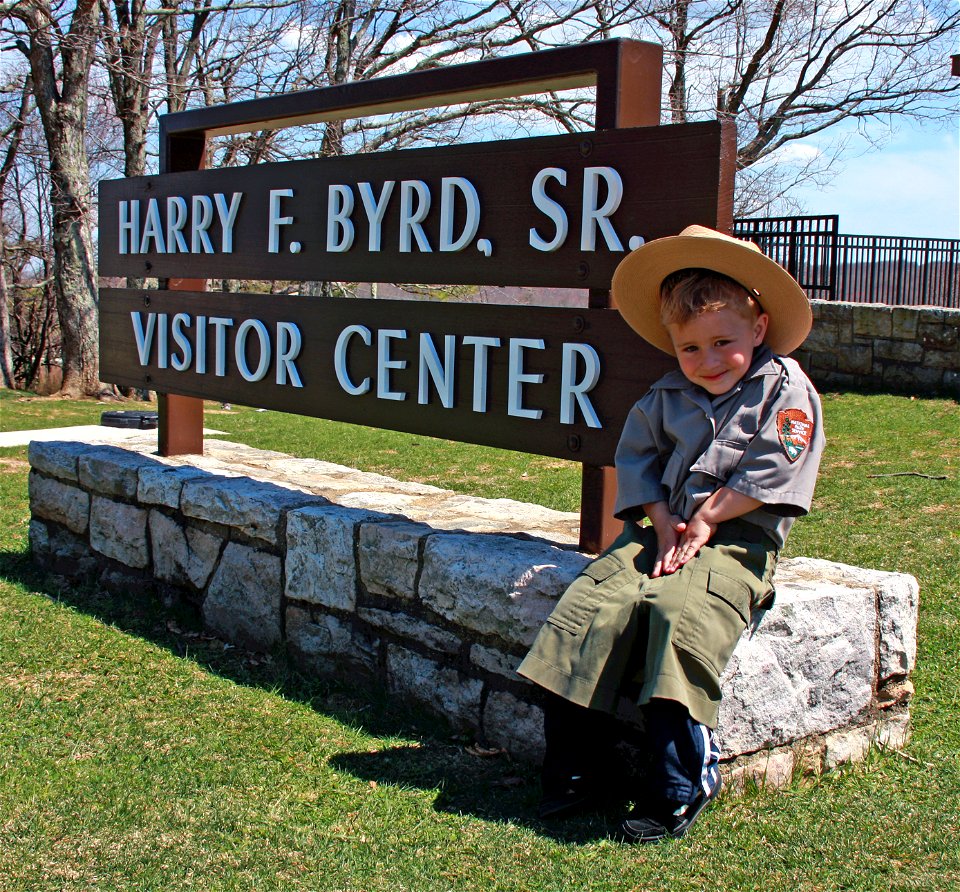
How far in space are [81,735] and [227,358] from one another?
182cm

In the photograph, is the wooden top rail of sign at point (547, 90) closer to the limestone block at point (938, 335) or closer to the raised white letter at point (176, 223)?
the raised white letter at point (176, 223)

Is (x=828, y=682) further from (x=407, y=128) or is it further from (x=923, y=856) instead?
(x=407, y=128)

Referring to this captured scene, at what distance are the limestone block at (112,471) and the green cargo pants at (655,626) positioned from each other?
270 cm

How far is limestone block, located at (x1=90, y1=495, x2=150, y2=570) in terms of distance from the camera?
185 inches

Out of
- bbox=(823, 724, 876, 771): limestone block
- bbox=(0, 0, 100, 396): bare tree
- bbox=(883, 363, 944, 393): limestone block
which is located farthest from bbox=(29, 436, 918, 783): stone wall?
bbox=(0, 0, 100, 396): bare tree

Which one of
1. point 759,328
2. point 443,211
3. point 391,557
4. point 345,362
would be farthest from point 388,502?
point 759,328

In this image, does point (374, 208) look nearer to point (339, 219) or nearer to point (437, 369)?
point (339, 219)

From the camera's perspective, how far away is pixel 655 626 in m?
2.46

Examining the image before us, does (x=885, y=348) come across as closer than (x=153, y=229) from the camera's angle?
No

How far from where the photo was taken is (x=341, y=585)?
3688mm

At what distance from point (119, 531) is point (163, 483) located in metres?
0.48

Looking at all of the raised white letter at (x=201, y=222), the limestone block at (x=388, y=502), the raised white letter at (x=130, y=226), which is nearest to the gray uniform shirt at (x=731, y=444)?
the limestone block at (x=388, y=502)

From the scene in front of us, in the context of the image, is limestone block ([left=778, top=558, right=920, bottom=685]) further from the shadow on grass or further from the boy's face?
the shadow on grass

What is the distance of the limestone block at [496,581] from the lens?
300 cm
